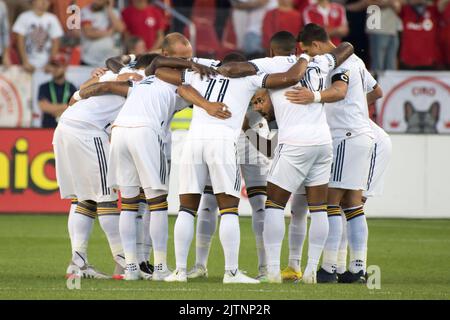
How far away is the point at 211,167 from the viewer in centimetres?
1034

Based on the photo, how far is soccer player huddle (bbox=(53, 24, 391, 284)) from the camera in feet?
34.2

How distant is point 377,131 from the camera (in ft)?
38.4

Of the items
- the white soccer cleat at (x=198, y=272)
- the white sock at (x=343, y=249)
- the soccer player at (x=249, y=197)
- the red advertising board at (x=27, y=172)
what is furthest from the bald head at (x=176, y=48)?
the red advertising board at (x=27, y=172)

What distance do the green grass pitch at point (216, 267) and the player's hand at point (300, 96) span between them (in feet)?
5.65

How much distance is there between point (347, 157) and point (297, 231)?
34.9 inches

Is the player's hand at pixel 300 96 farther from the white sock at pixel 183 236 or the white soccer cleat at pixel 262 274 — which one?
the white soccer cleat at pixel 262 274

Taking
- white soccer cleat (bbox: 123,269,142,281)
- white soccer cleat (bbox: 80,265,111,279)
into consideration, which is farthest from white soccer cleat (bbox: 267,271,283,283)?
white soccer cleat (bbox: 80,265,111,279)

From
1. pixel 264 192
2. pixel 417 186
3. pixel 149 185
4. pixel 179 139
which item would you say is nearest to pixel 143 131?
pixel 149 185

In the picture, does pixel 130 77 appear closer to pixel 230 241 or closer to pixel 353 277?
pixel 230 241

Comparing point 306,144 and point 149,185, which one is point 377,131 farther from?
point 149,185

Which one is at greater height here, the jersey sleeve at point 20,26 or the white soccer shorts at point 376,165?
the jersey sleeve at point 20,26

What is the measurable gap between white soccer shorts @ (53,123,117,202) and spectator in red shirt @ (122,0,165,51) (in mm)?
8613

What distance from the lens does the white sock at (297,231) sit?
437 inches

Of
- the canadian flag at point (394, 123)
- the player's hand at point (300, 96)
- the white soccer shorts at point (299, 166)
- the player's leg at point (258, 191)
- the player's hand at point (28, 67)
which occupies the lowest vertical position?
the player's leg at point (258, 191)
